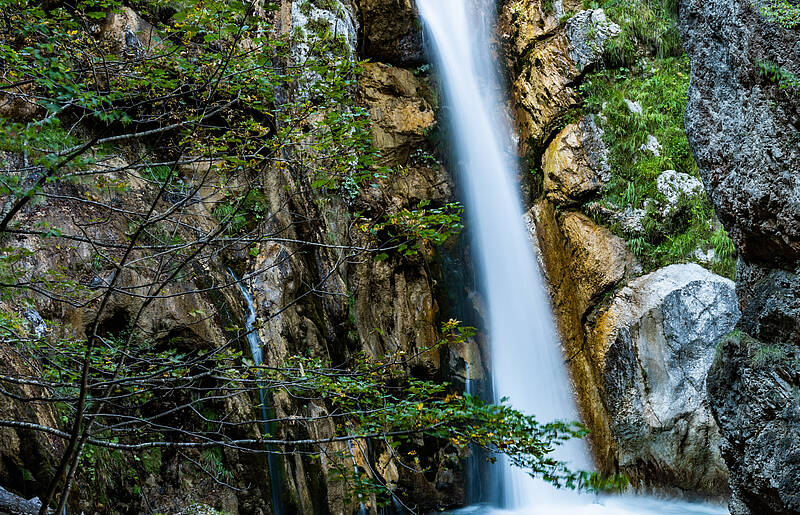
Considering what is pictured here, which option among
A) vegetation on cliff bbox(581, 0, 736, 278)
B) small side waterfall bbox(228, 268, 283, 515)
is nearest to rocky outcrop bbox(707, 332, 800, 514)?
vegetation on cliff bbox(581, 0, 736, 278)

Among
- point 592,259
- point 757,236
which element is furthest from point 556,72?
point 757,236

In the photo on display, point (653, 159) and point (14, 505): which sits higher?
point (653, 159)

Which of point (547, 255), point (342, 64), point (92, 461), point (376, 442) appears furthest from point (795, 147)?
point (92, 461)

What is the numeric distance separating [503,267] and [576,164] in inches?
92.4

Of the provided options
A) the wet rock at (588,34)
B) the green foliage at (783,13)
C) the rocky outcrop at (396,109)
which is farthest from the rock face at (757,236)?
the rocky outcrop at (396,109)

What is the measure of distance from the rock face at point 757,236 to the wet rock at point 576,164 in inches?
155

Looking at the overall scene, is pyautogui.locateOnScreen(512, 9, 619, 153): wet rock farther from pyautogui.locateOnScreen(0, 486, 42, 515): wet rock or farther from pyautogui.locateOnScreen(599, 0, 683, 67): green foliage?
pyautogui.locateOnScreen(0, 486, 42, 515): wet rock

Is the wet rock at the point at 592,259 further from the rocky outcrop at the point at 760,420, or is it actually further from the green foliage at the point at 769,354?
the green foliage at the point at 769,354

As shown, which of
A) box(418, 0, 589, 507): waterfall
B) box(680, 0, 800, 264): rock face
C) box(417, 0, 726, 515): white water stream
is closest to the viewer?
box(680, 0, 800, 264): rock face

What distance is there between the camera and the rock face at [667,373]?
319 inches

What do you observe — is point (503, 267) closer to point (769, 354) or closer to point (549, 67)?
point (549, 67)

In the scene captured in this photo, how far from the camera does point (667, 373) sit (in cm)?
837

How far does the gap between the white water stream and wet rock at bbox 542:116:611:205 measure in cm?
93

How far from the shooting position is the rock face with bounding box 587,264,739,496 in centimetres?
810
